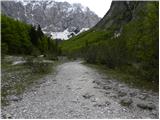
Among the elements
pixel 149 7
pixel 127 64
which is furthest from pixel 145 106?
pixel 127 64

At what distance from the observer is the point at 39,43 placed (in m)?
119

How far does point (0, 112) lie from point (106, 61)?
151 ft

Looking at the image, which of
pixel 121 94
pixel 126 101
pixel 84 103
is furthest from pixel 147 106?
pixel 121 94

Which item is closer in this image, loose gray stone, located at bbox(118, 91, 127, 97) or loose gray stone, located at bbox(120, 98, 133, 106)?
loose gray stone, located at bbox(120, 98, 133, 106)

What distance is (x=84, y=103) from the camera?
76.8 feet

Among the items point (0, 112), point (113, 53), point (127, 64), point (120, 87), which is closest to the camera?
point (0, 112)

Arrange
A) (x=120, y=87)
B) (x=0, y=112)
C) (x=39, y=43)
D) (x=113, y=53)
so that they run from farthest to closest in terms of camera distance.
→ 1. (x=39, y=43)
2. (x=113, y=53)
3. (x=120, y=87)
4. (x=0, y=112)

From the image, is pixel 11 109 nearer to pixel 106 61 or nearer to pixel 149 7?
pixel 149 7

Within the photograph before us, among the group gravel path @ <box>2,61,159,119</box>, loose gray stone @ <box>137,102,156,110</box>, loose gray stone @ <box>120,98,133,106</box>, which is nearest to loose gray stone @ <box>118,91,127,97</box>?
gravel path @ <box>2,61,159,119</box>

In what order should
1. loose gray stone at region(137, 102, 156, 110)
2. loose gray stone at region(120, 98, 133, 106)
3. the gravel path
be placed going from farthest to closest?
loose gray stone at region(120, 98, 133, 106) → loose gray stone at region(137, 102, 156, 110) → the gravel path

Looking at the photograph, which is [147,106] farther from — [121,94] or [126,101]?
[121,94]

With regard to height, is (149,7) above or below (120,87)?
above

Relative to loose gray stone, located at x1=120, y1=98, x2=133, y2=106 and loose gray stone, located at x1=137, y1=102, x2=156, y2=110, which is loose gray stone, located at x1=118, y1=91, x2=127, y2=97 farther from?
loose gray stone, located at x1=137, y1=102, x2=156, y2=110

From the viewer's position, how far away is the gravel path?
67.5ft
